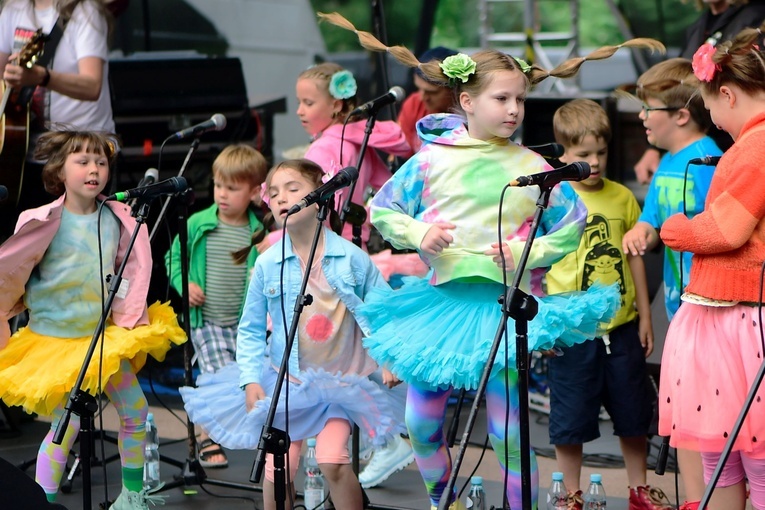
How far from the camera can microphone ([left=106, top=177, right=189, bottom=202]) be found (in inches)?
155

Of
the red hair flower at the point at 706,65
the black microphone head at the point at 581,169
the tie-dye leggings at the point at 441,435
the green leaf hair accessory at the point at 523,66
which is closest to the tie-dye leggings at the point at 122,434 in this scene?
the tie-dye leggings at the point at 441,435

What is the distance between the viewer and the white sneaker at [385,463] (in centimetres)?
495

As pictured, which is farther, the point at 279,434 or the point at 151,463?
the point at 151,463

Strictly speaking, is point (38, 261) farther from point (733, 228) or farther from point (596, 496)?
point (733, 228)

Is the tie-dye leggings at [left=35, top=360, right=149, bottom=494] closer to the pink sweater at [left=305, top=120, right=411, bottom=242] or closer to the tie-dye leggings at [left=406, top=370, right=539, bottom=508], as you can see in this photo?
the pink sweater at [left=305, top=120, right=411, bottom=242]

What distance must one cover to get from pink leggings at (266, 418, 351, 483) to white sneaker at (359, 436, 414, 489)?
0.99m

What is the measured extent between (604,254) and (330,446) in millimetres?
1386

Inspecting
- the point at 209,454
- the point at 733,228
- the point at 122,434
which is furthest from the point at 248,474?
the point at 733,228

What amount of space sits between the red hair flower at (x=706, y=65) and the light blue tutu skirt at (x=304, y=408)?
1.50 meters

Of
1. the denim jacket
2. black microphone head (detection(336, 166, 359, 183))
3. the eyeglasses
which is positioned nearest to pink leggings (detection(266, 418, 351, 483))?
the denim jacket

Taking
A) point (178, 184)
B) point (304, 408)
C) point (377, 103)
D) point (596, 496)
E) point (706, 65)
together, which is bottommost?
point (596, 496)

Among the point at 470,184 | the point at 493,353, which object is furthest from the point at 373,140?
the point at 493,353

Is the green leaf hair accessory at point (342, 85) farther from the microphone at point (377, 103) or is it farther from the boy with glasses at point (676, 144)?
the boy with glasses at point (676, 144)

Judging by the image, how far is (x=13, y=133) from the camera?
5.45 m
